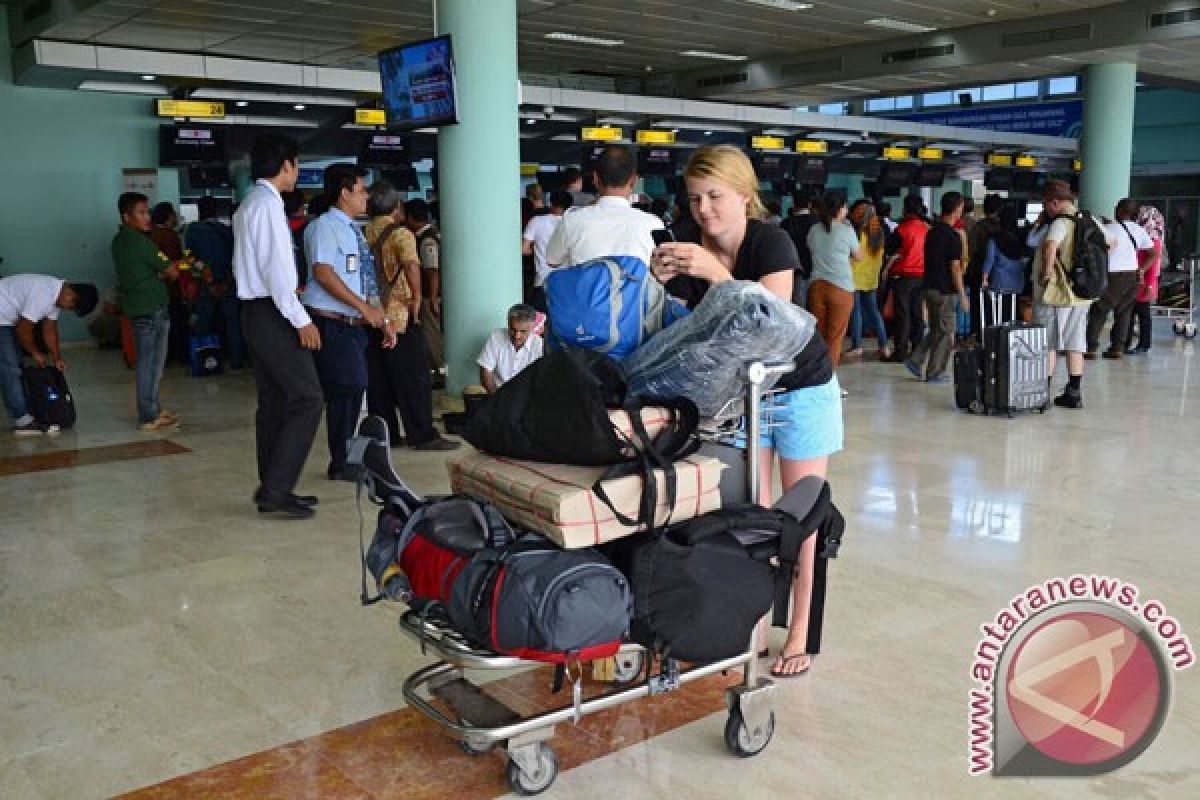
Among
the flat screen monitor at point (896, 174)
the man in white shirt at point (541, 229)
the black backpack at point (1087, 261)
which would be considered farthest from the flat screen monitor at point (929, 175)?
the black backpack at point (1087, 261)

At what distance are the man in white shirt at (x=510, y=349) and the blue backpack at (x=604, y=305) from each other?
3852mm

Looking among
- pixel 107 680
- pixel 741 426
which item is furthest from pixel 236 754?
pixel 741 426

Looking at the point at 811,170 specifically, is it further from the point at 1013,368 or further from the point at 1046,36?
the point at 1013,368

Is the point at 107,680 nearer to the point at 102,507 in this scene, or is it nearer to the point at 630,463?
the point at 630,463

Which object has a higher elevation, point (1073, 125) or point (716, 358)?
point (1073, 125)

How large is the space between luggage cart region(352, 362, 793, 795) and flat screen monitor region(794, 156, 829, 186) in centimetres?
2028

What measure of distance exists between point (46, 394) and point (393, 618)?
4.83 m

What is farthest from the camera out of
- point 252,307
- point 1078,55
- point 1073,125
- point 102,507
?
point 1073,125

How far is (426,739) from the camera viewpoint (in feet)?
9.10

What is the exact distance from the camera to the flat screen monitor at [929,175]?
24.3m

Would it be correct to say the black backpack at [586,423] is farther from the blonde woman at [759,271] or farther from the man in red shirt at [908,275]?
the man in red shirt at [908,275]

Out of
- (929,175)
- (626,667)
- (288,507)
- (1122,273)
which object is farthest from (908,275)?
(929,175)

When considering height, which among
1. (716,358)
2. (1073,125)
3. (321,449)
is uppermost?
(1073,125)

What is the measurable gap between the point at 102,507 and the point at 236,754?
2.97m
